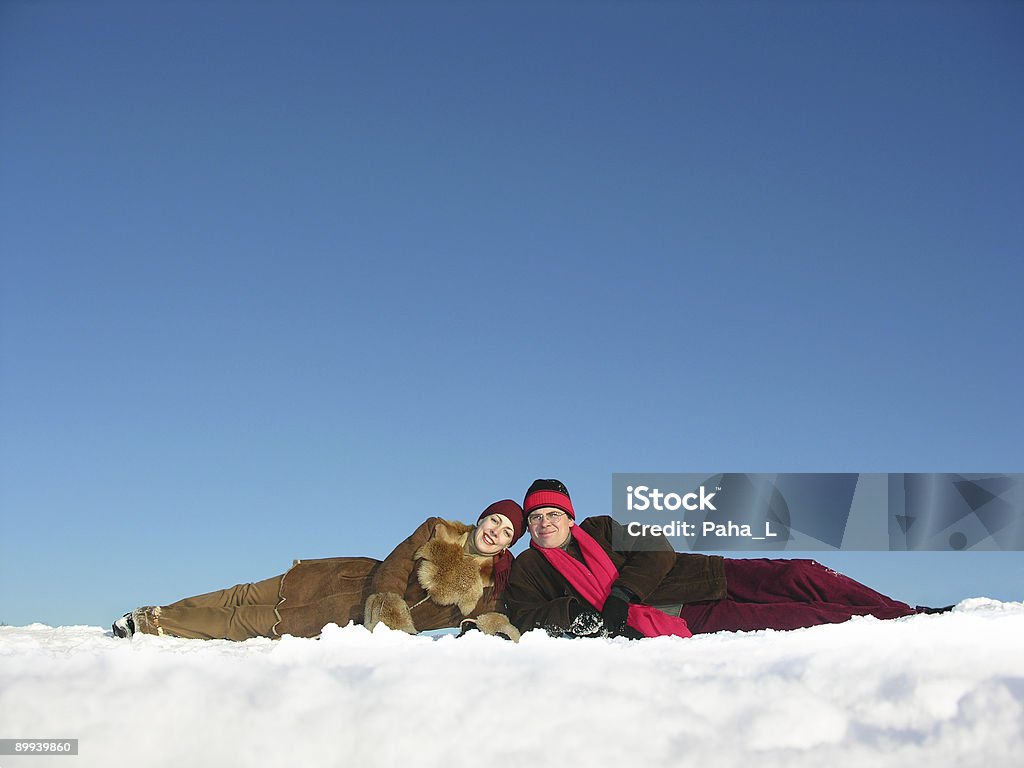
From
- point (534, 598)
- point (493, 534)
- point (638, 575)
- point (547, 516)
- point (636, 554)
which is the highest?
point (547, 516)

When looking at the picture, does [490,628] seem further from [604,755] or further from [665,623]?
[604,755]

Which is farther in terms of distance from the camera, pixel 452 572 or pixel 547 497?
pixel 547 497

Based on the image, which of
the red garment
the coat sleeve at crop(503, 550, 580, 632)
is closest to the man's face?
the coat sleeve at crop(503, 550, 580, 632)

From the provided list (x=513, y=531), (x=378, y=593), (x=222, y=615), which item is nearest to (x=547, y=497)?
(x=513, y=531)

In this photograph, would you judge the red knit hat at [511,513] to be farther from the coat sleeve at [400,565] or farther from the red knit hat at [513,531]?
the coat sleeve at [400,565]

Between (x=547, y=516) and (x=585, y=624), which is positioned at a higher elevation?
(x=547, y=516)

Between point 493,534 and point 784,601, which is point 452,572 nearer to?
point 493,534

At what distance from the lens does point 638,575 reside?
5.13 meters

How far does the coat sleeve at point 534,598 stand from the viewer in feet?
15.5

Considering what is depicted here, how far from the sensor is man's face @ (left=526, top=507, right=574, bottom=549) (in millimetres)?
5406

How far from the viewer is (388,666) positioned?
3000mm

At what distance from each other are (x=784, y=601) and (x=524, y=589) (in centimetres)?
168

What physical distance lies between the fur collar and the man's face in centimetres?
38

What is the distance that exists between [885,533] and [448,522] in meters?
4.12
